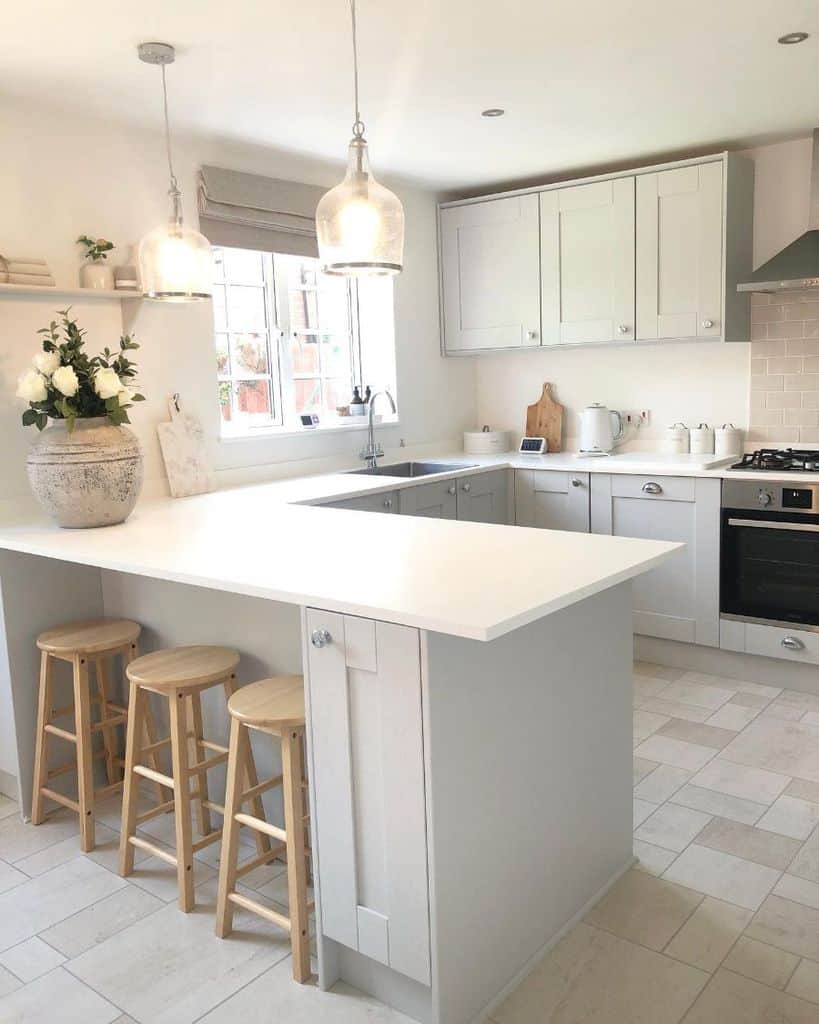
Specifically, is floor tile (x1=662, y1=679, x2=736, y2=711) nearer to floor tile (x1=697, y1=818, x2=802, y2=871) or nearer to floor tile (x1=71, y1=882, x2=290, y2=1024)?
floor tile (x1=697, y1=818, x2=802, y2=871)

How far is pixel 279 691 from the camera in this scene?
7.72 ft

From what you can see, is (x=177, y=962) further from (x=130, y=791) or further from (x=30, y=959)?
(x=130, y=791)

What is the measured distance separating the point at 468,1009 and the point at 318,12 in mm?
2587

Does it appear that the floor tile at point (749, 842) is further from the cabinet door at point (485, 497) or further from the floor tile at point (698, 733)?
the cabinet door at point (485, 497)

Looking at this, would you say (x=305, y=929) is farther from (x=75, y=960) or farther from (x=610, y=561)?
(x=610, y=561)

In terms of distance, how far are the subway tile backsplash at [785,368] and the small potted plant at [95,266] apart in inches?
116

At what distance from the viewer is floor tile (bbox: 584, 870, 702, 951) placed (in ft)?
7.43

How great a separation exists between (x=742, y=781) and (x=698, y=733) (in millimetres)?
423

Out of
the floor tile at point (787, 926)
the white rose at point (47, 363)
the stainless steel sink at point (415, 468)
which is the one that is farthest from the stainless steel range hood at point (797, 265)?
the white rose at point (47, 363)

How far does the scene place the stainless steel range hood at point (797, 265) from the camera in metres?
3.92

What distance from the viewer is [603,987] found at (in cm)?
207

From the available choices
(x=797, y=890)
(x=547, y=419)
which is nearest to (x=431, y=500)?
(x=547, y=419)

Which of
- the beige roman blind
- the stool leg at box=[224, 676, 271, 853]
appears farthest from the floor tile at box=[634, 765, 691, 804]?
the beige roman blind

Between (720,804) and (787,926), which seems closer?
→ (787,926)
